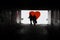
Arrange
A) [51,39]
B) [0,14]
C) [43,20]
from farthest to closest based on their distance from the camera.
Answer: [43,20]
[0,14]
[51,39]

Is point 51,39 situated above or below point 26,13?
below

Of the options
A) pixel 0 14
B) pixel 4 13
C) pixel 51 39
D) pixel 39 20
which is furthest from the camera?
pixel 39 20

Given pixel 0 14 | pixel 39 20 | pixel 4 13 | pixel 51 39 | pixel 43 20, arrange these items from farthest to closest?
pixel 43 20
pixel 39 20
pixel 4 13
pixel 0 14
pixel 51 39

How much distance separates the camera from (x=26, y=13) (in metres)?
30.1

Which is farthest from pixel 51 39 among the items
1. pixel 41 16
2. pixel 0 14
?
pixel 41 16

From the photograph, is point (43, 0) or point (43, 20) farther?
point (43, 20)

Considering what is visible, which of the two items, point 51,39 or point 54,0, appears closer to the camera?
point 51,39

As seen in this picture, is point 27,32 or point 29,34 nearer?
point 29,34

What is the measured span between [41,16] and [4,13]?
13433 mm

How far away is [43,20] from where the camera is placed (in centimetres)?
3148

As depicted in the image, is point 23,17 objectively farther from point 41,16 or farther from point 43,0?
point 43,0

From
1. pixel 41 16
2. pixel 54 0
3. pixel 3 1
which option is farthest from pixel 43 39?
pixel 41 16

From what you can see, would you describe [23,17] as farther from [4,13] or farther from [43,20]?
[4,13]

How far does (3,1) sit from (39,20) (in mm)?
20656
